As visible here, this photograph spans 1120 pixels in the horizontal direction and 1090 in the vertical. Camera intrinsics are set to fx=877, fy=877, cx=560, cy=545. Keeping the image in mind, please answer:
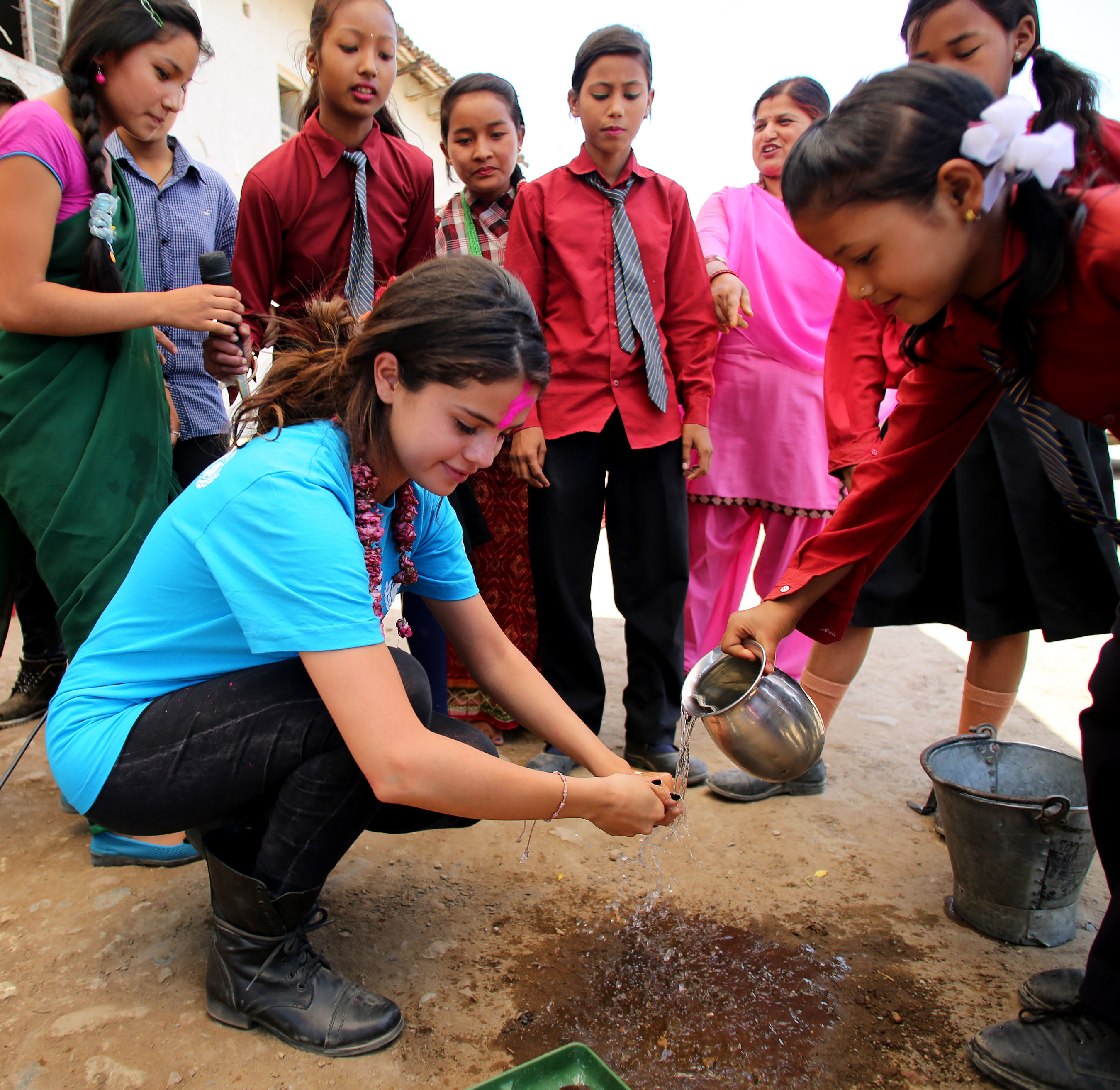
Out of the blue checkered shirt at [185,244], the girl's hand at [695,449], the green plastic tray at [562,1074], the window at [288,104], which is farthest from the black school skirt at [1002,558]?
the window at [288,104]

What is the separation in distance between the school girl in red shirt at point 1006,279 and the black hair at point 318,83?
1.75 meters

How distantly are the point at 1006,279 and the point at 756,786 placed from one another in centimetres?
160

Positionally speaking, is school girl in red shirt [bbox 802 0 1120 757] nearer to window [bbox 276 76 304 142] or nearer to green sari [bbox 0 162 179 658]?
green sari [bbox 0 162 179 658]

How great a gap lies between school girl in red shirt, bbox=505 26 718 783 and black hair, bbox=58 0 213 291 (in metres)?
1.04

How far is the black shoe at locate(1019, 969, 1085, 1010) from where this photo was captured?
151 cm

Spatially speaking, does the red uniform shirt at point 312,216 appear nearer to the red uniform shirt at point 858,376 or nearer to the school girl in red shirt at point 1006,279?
the red uniform shirt at point 858,376

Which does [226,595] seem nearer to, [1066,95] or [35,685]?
[1066,95]

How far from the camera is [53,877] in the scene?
1973 mm

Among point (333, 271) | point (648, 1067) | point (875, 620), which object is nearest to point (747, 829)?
point (875, 620)

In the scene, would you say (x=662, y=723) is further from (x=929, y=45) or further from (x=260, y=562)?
(x=929, y=45)

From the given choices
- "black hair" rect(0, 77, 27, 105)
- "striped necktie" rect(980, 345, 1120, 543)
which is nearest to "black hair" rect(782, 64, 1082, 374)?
"striped necktie" rect(980, 345, 1120, 543)

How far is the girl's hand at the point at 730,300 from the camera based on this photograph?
2.79m

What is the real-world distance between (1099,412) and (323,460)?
48.9 inches

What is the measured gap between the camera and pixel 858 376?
2.42m
